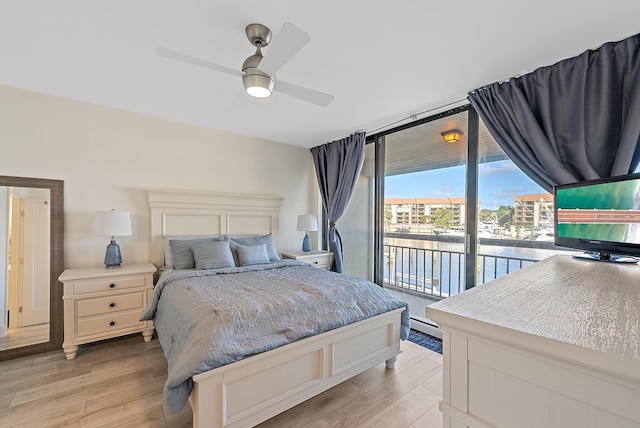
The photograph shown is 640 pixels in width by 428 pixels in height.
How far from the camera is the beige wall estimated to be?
256cm

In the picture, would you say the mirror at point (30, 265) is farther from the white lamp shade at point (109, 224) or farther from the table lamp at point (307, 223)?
the table lamp at point (307, 223)

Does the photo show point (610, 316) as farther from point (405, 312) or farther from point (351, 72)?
point (351, 72)

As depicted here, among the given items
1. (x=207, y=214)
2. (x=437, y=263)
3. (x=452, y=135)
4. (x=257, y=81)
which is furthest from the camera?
(x=437, y=263)

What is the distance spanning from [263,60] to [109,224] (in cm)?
223

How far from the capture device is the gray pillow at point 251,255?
3.04 meters

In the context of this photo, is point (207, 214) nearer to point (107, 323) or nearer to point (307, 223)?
point (307, 223)

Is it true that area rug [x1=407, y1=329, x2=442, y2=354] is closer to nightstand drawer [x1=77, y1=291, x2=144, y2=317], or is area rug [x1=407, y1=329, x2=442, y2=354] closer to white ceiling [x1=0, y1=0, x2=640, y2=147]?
white ceiling [x1=0, y1=0, x2=640, y2=147]

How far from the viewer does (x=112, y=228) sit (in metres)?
2.59

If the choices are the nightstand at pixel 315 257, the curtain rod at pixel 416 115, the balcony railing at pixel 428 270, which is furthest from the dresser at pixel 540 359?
the nightstand at pixel 315 257

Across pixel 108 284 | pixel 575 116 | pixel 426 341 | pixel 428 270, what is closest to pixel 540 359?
pixel 575 116

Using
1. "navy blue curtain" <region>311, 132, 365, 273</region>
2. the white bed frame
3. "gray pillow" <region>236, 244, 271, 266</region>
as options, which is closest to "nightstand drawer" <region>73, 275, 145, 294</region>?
"gray pillow" <region>236, 244, 271, 266</region>

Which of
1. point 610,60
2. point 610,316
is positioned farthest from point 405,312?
point 610,60

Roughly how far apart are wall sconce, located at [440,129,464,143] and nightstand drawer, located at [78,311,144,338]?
3783 millimetres

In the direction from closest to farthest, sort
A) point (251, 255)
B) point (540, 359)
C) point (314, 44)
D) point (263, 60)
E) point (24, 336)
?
point (540, 359) → point (263, 60) → point (314, 44) → point (24, 336) → point (251, 255)
